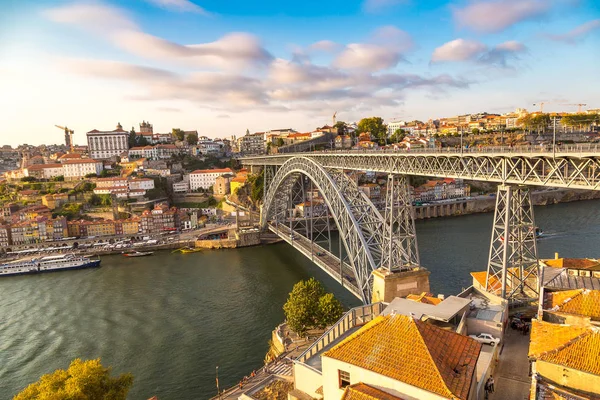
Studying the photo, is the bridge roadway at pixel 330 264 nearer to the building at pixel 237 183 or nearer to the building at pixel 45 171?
the building at pixel 237 183

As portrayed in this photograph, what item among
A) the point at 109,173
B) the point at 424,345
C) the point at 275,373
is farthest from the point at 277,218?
the point at 109,173

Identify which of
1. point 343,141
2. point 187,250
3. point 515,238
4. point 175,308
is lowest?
point 175,308

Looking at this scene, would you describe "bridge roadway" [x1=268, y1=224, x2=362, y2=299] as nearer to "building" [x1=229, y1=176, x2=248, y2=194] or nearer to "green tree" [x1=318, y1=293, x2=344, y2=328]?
"green tree" [x1=318, y1=293, x2=344, y2=328]

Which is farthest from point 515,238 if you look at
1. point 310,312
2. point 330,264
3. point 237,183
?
point 237,183

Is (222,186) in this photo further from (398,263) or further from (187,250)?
(398,263)

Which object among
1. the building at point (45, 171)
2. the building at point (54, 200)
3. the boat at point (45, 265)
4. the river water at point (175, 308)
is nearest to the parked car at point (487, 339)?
the river water at point (175, 308)

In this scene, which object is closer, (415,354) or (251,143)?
(415,354)
